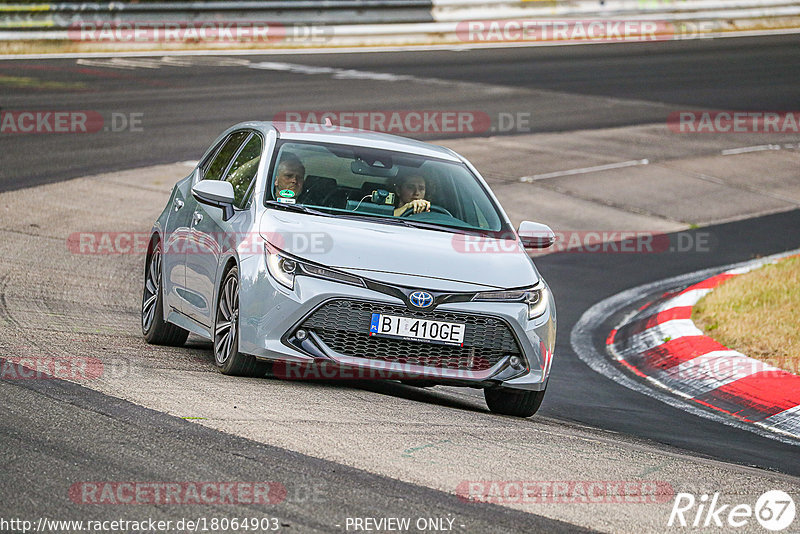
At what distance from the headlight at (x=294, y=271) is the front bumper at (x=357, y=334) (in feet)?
0.11

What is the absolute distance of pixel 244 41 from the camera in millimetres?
30172

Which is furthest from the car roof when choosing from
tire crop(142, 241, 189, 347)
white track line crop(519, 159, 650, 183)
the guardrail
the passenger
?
the guardrail

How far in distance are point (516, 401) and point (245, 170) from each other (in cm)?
238

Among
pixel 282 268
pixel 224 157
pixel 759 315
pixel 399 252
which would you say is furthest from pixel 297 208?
pixel 759 315

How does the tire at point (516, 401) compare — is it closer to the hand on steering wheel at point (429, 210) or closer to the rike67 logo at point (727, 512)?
the hand on steering wheel at point (429, 210)

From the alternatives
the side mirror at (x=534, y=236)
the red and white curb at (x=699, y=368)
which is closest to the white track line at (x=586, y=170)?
the red and white curb at (x=699, y=368)

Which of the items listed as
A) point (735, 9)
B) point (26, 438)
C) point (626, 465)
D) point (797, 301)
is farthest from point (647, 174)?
point (735, 9)

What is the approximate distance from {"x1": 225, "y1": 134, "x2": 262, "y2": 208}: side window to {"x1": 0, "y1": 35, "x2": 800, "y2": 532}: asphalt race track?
110 centimetres

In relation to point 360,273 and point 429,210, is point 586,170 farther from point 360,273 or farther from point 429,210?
point 360,273

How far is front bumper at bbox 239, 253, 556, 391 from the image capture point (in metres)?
7.11

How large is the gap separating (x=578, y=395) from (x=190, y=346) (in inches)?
109

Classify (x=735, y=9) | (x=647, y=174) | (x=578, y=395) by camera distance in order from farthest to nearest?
(x=735, y=9) → (x=647, y=174) → (x=578, y=395)

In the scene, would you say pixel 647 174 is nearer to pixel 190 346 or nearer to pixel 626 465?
pixel 190 346

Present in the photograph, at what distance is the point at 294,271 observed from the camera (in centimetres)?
719
